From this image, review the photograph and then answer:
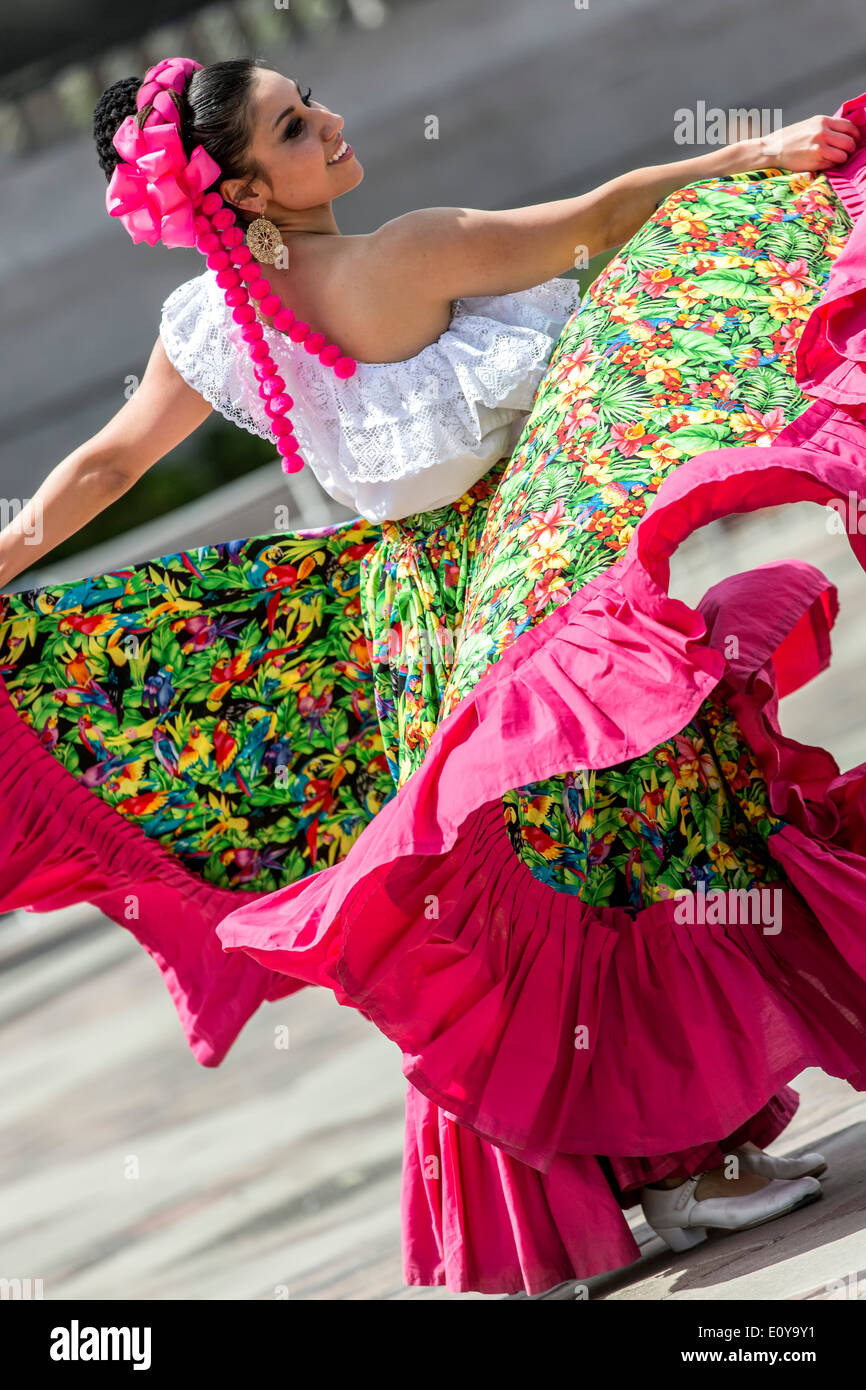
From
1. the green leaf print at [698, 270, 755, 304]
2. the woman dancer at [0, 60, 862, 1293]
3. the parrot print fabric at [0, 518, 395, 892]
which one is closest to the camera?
the woman dancer at [0, 60, 862, 1293]

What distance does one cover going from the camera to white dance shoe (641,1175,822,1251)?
2.38 metres

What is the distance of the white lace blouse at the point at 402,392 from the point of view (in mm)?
2473

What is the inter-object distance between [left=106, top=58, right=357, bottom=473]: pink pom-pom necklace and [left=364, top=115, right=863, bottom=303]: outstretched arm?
180 mm

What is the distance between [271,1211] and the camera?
351 centimetres

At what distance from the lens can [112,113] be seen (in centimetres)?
260

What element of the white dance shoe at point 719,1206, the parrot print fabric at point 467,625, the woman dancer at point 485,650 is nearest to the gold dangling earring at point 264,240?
the woman dancer at point 485,650

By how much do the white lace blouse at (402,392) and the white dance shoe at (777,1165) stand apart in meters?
1.13

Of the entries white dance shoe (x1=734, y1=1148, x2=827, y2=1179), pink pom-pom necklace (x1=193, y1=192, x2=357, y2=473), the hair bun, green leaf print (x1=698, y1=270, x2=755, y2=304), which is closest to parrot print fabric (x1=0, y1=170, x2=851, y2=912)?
green leaf print (x1=698, y1=270, x2=755, y2=304)

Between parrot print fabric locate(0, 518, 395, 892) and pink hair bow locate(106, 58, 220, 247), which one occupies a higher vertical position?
pink hair bow locate(106, 58, 220, 247)

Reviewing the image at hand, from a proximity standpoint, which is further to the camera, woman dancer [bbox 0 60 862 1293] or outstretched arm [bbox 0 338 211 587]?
outstretched arm [bbox 0 338 211 587]

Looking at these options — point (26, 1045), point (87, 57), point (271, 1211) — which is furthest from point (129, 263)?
point (271, 1211)

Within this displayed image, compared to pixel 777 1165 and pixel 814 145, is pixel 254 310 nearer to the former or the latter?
pixel 814 145

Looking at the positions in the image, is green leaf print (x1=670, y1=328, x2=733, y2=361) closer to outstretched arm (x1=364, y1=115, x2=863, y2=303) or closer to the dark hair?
outstretched arm (x1=364, y1=115, x2=863, y2=303)

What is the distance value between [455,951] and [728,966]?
402 millimetres
